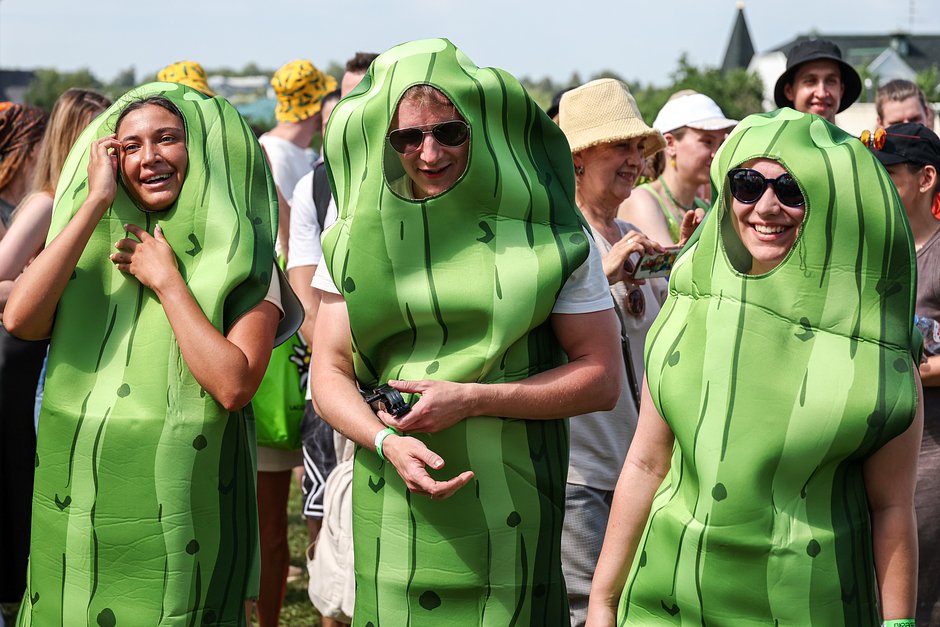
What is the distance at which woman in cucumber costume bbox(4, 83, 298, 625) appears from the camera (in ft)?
10.2

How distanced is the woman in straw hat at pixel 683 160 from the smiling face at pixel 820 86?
0.45 metres

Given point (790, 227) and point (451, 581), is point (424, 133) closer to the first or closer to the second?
point (790, 227)

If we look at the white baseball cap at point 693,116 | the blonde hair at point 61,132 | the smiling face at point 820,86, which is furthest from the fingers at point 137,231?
the smiling face at point 820,86

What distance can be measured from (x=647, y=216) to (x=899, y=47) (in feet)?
276

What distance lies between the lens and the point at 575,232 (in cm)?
300

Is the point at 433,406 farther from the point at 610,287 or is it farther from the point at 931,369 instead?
the point at 931,369

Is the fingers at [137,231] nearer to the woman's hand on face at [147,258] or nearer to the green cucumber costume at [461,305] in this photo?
the woman's hand on face at [147,258]

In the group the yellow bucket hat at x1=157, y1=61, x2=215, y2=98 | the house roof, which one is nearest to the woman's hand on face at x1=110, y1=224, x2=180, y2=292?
the yellow bucket hat at x1=157, y1=61, x2=215, y2=98

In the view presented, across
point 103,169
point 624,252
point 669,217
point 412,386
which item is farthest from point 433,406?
point 669,217

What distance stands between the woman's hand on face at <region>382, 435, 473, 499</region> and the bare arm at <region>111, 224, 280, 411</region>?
0.50 metres

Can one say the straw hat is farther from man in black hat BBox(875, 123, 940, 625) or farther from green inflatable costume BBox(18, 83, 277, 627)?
green inflatable costume BBox(18, 83, 277, 627)

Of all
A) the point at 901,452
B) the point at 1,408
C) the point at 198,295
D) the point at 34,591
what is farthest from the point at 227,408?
the point at 1,408

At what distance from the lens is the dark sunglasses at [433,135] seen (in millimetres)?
2887

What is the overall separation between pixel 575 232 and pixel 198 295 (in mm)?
1017
